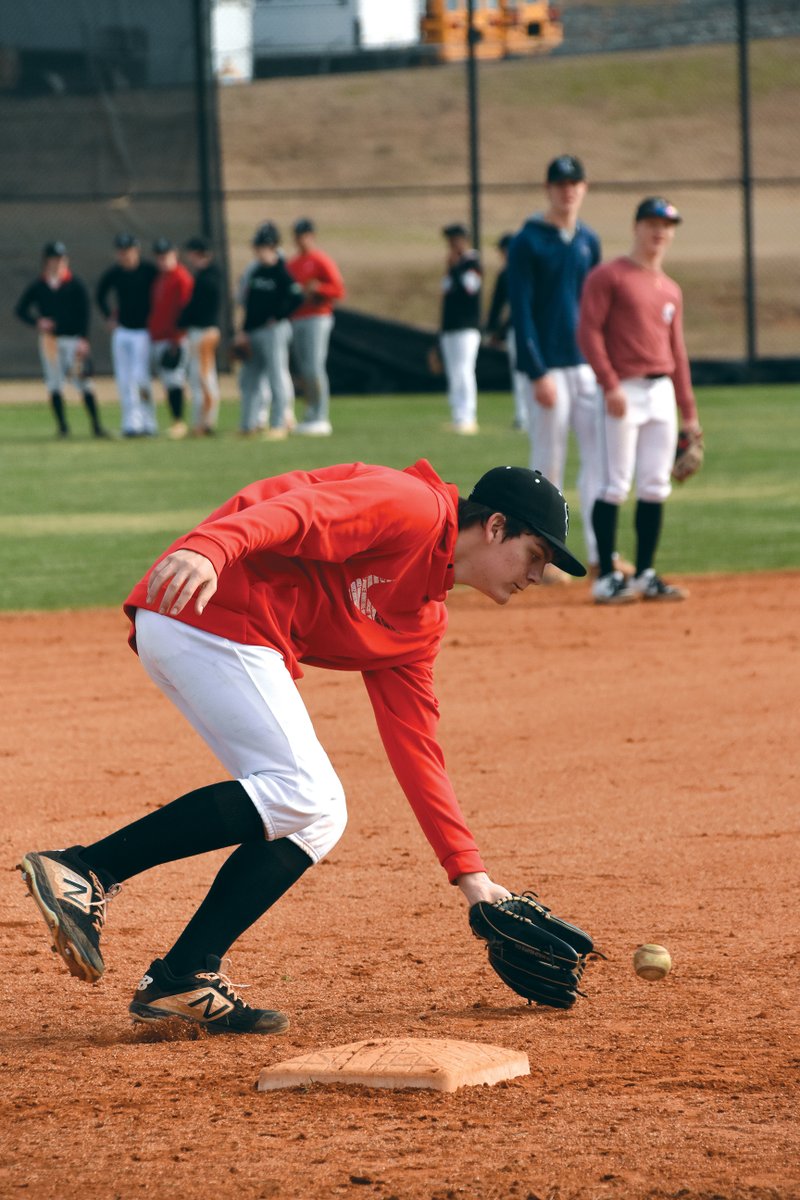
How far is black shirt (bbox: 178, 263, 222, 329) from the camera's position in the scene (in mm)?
17875

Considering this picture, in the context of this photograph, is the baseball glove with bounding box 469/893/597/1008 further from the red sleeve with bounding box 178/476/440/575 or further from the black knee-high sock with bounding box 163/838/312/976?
the red sleeve with bounding box 178/476/440/575

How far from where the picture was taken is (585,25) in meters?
47.6

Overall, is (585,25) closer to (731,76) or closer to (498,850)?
(731,76)

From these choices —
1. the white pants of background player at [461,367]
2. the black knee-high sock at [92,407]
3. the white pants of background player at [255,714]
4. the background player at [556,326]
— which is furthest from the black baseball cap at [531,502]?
the black knee-high sock at [92,407]

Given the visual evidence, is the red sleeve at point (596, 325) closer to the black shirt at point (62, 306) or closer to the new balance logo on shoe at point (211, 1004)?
the new balance logo on shoe at point (211, 1004)

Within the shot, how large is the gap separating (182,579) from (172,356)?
15.4 m

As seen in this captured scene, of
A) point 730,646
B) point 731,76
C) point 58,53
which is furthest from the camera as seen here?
point 731,76

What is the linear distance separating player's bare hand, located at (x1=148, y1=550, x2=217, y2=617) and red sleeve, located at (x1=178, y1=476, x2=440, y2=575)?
0.07ft

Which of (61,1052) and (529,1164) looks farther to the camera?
(61,1052)

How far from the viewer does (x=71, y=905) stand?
11.8 ft

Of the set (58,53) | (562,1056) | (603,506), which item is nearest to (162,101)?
(58,53)

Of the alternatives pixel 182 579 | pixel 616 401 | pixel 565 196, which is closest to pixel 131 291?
pixel 565 196

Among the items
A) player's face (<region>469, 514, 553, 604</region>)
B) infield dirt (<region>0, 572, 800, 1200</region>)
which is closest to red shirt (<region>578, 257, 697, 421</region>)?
infield dirt (<region>0, 572, 800, 1200</region>)

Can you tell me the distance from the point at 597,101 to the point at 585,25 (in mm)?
2248
